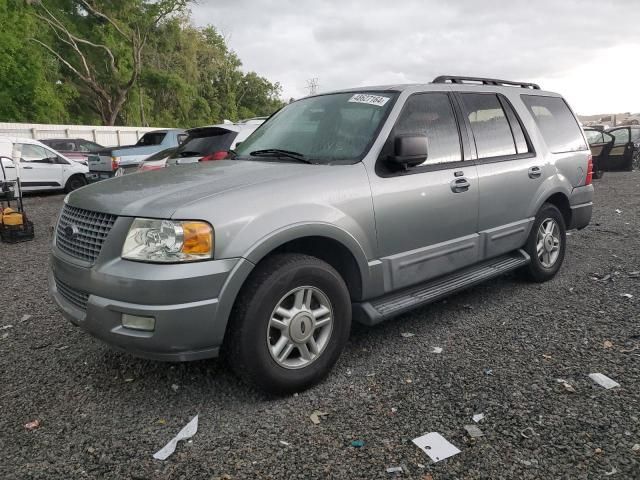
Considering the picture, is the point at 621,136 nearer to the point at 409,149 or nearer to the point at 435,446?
the point at 409,149

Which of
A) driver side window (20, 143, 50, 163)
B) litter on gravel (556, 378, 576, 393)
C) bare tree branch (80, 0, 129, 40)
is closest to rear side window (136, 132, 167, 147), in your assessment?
driver side window (20, 143, 50, 163)

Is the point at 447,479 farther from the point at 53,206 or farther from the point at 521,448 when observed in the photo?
the point at 53,206

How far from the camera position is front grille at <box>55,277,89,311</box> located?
109 inches

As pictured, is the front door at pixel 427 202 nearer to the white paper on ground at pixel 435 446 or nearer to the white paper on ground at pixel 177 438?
the white paper on ground at pixel 435 446

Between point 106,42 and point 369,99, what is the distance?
1291 inches

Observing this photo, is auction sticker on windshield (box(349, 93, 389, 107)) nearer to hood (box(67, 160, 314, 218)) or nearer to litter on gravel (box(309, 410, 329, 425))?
hood (box(67, 160, 314, 218))

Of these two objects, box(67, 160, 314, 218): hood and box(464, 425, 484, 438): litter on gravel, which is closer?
box(464, 425, 484, 438): litter on gravel

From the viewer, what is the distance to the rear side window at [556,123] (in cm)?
476

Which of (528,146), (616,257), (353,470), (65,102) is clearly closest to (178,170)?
(353,470)

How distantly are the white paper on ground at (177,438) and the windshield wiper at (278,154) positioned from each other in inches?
69.0

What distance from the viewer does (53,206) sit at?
1175 cm

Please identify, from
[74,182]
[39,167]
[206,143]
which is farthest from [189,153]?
[74,182]

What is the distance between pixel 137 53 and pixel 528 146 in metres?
33.2

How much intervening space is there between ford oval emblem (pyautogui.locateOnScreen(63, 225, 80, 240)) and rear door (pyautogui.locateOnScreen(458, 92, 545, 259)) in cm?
289
